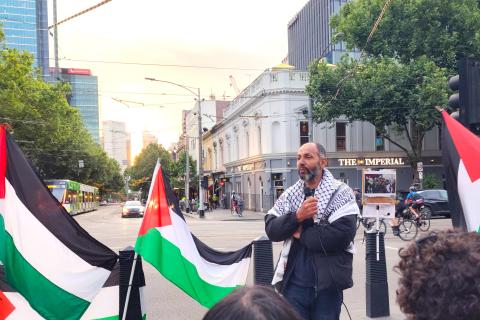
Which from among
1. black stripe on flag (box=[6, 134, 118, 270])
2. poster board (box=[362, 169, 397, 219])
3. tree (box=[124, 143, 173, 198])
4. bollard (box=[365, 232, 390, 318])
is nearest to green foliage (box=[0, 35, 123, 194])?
poster board (box=[362, 169, 397, 219])

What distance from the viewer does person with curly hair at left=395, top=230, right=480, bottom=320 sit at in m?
1.31

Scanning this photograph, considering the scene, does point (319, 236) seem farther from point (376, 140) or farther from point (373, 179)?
point (376, 140)

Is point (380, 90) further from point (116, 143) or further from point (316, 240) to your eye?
point (116, 143)

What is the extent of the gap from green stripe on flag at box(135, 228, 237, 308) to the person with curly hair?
3.28 m

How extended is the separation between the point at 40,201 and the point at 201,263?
1788 millimetres

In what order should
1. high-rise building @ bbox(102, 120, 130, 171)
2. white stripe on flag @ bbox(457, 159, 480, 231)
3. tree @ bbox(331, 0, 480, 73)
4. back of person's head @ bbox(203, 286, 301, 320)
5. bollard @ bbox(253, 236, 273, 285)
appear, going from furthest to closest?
high-rise building @ bbox(102, 120, 130, 171) < tree @ bbox(331, 0, 480, 73) < bollard @ bbox(253, 236, 273, 285) < white stripe on flag @ bbox(457, 159, 480, 231) < back of person's head @ bbox(203, 286, 301, 320)

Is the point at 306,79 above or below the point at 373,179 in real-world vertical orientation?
above

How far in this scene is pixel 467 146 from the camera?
3301mm

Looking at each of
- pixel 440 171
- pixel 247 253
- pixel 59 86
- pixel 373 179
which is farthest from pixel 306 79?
pixel 247 253

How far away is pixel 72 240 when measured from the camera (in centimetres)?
393

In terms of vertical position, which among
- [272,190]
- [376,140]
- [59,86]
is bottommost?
[272,190]

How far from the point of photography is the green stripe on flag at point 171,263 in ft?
14.9

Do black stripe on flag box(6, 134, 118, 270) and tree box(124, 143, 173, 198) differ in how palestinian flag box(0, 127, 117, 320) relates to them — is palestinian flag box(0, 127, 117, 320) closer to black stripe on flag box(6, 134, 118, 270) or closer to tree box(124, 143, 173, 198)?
black stripe on flag box(6, 134, 118, 270)

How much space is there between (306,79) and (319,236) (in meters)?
32.4
